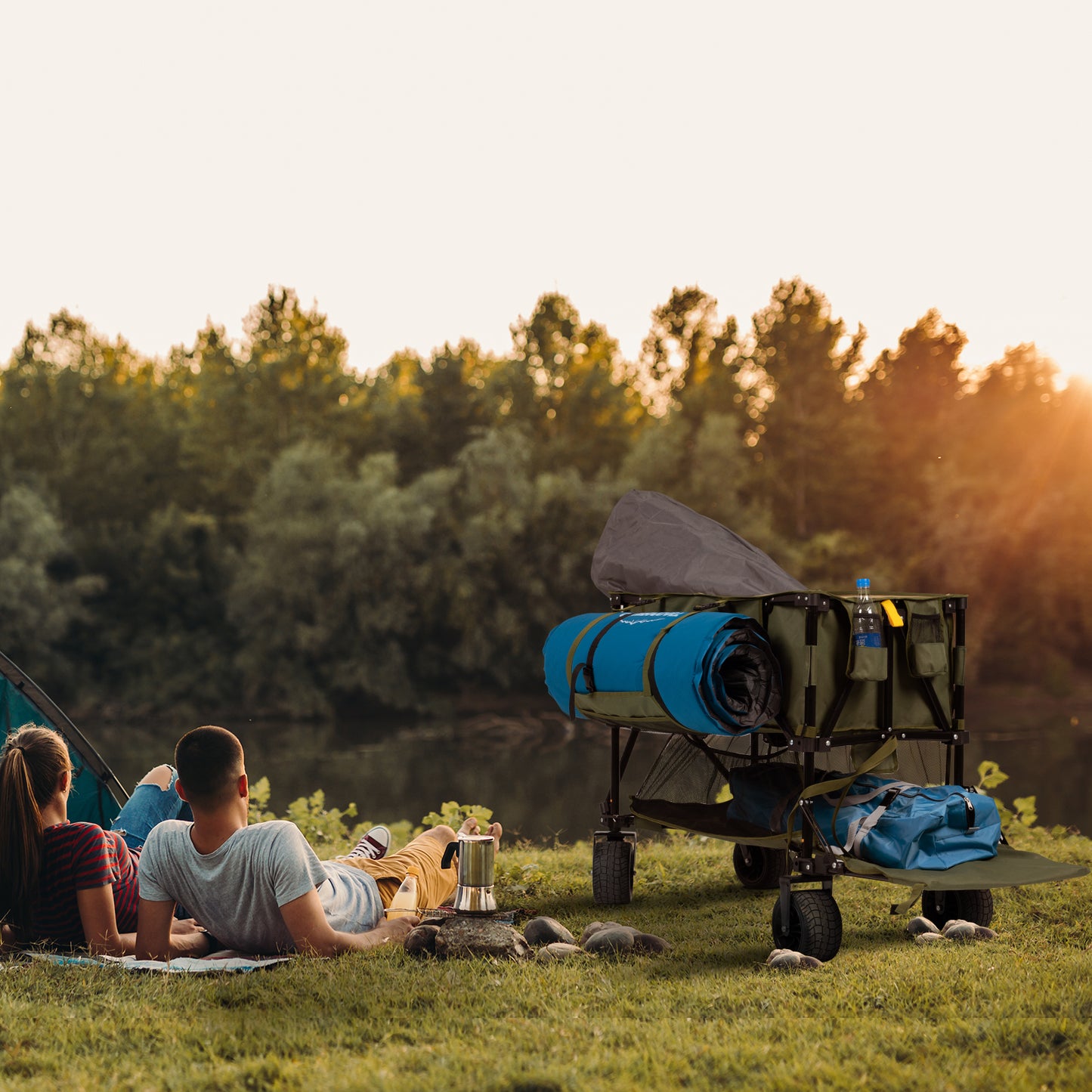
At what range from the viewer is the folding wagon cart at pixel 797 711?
4.70 metres

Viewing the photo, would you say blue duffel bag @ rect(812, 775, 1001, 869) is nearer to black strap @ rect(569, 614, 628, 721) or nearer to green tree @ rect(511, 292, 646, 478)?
black strap @ rect(569, 614, 628, 721)

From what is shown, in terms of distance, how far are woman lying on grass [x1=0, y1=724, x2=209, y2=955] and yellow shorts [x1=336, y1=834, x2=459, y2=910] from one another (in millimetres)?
785

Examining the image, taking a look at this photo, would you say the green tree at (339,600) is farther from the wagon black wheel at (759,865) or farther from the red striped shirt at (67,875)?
the red striped shirt at (67,875)

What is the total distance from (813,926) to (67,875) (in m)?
2.78

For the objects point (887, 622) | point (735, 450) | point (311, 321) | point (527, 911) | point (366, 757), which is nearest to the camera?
point (887, 622)

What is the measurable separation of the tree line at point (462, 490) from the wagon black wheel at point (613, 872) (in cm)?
2875

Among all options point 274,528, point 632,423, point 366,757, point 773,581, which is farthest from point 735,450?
point 773,581

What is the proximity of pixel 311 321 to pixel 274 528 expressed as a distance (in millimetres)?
13427

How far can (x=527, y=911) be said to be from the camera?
547 cm

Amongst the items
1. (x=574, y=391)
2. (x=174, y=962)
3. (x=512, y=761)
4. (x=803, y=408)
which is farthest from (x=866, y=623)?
(x=574, y=391)

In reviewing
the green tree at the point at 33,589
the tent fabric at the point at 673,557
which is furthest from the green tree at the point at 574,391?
the tent fabric at the point at 673,557

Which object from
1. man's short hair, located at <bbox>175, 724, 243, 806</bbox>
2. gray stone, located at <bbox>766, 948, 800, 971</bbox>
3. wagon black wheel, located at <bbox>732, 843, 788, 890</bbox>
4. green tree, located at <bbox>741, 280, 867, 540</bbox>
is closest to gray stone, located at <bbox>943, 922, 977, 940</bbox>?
gray stone, located at <bbox>766, 948, 800, 971</bbox>

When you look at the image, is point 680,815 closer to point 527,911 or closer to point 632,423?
point 527,911

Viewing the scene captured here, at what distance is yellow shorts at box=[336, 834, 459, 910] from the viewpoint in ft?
16.6
